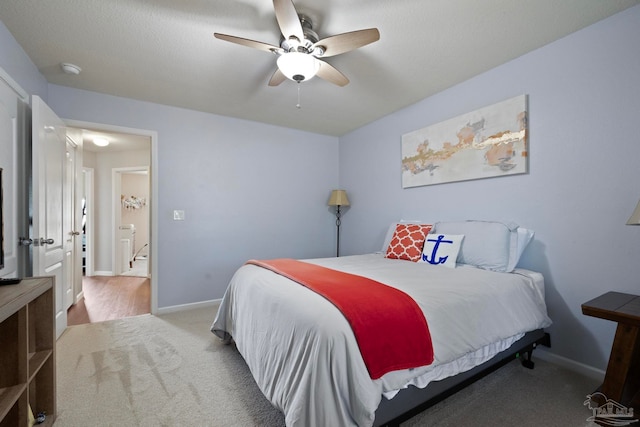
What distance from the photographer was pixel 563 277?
2047 millimetres

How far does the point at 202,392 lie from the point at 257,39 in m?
2.41

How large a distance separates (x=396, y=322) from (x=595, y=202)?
1739 mm

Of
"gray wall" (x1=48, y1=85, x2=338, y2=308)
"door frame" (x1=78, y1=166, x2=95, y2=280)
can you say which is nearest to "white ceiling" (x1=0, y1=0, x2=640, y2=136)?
"gray wall" (x1=48, y1=85, x2=338, y2=308)

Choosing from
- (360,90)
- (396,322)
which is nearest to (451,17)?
(360,90)

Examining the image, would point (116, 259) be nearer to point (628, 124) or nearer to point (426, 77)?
point (426, 77)

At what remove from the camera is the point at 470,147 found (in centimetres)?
259

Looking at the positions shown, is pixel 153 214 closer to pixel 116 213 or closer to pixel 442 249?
pixel 116 213

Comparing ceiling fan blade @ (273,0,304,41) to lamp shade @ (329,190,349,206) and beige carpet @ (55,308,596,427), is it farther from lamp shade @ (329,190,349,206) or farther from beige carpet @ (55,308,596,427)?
lamp shade @ (329,190,349,206)

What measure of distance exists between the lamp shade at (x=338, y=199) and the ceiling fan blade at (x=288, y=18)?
2.55 meters

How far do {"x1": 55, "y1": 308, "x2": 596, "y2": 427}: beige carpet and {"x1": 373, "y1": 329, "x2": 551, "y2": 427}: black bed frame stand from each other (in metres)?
0.15

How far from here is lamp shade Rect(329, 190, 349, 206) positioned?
4.09 m

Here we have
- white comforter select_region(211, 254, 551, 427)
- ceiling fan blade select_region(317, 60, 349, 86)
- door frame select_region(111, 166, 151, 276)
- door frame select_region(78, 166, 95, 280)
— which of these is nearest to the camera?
white comforter select_region(211, 254, 551, 427)

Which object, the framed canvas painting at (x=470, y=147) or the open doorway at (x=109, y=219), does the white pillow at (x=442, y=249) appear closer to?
the framed canvas painting at (x=470, y=147)

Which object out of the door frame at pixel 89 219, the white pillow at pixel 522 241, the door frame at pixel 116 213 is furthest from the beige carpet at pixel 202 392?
the door frame at pixel 89 219
